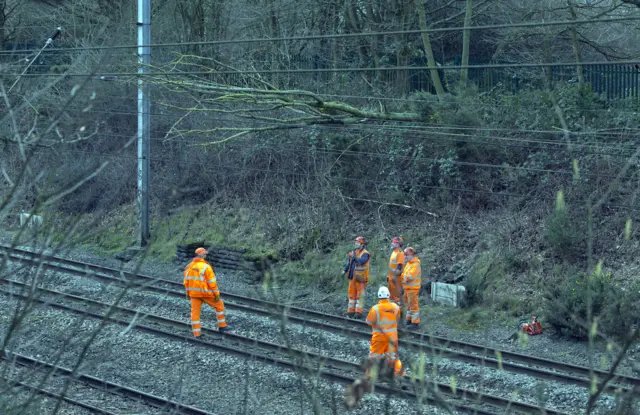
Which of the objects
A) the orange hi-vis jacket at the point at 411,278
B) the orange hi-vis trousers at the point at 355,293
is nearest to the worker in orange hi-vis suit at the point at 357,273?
the orange hi-vis trousers at the point at 355,293

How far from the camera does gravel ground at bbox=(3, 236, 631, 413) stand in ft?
32.7

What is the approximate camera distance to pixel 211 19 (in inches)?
999

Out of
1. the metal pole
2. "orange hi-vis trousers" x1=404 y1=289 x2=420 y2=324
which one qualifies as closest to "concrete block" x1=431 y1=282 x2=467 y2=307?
"orange hi-vis trousers" x1=404 y1=289 x2=420 y2=324

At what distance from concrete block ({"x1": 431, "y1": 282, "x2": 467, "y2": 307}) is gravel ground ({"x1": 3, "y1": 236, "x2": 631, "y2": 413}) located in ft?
2.74

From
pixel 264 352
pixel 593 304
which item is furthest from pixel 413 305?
pixel 264 352

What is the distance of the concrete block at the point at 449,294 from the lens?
14.5 m

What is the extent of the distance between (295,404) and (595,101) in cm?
1216

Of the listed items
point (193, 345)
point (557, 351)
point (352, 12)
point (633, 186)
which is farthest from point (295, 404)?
point (352, 12)

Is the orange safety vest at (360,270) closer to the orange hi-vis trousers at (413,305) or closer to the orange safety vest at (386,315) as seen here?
the orange hi-vis trousers at (413,305)

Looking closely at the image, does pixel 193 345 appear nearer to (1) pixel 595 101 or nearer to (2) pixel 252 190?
(2) pixel 252 190

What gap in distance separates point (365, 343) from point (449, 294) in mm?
3089

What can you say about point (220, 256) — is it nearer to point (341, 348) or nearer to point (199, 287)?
point (199, 287)

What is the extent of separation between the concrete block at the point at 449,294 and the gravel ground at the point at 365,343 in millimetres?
836

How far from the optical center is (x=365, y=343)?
1230 centimetres
